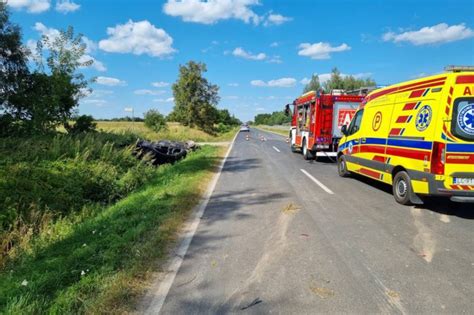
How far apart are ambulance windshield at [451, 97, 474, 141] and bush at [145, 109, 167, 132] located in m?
39.2

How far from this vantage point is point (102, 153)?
13734 mm

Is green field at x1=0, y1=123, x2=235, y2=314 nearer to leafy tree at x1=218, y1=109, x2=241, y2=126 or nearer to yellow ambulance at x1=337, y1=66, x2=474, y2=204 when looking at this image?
yellow ambulance at x1=337, y1=66, x2=474, y2=204

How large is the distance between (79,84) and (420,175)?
57.9ft

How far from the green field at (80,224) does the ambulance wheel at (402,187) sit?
4529 mm

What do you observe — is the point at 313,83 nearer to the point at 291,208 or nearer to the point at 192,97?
the point at 192,97

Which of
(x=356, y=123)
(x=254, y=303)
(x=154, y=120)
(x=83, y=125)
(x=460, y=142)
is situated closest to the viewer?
(x=254, y=303)

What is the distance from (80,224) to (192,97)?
51.3m

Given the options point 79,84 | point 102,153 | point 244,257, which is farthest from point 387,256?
point 79,84

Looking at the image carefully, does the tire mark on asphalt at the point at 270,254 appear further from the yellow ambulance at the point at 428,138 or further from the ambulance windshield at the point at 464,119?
the ambulance windshield at the point at 464,119

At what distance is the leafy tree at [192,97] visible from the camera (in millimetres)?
55750

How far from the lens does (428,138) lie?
6.66 m

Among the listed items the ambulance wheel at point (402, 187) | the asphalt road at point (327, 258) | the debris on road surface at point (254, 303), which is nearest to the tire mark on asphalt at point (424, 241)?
Result: the asphalt road at point (327, 258)

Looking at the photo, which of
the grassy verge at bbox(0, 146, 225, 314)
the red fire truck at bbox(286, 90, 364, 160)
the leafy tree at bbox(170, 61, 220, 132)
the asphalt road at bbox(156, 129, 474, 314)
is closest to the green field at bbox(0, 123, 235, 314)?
the grassy verge at bbox(0, 146, 225, 314)

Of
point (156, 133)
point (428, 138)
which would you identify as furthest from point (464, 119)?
point (156, 133)
